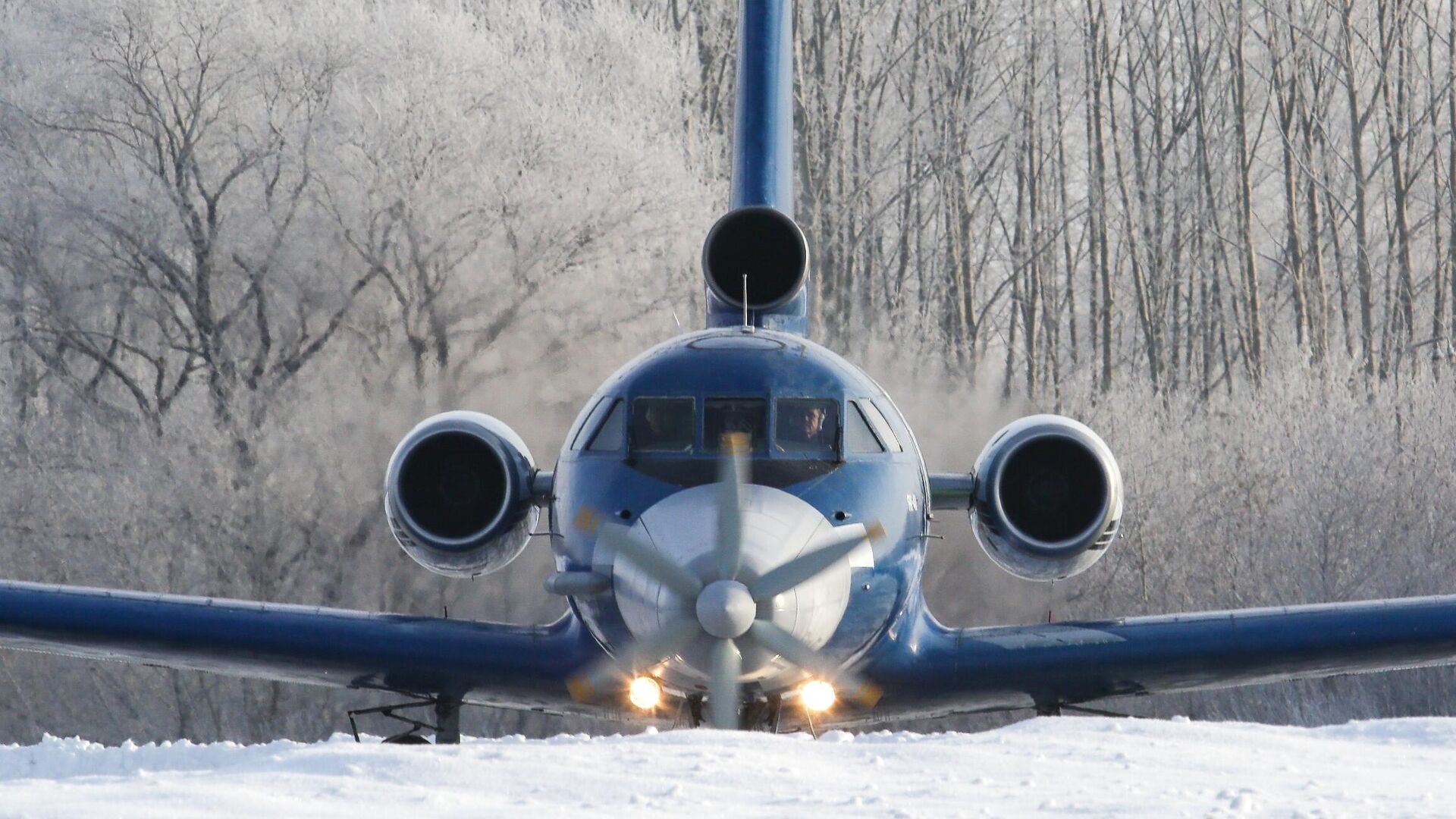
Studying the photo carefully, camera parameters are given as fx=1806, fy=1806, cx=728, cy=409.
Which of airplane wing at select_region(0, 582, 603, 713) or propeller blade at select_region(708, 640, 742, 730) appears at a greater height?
airplane wing at select_region(0, 582, 603, 713)

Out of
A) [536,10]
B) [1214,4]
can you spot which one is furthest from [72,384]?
[1214,4]

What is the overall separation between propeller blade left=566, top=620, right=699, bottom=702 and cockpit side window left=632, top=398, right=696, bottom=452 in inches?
44.7

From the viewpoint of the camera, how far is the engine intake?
39.1ft

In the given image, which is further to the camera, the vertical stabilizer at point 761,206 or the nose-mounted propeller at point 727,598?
the vertical stabilizer at point 761,206

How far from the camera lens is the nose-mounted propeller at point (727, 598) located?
322 inches

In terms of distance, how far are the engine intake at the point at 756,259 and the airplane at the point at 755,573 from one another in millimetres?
16

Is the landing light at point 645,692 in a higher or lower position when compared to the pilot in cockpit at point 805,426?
lower

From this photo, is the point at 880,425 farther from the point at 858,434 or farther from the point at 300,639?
the point at 300,639

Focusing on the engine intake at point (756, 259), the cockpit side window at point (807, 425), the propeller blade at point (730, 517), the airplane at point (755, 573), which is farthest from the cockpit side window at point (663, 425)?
the engine intake at point (756, 259)

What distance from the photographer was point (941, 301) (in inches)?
1727

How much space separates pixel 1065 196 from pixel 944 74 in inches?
155

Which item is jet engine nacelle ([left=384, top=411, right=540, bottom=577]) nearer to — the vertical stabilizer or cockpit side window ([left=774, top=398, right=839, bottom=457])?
the vertical stabilizer

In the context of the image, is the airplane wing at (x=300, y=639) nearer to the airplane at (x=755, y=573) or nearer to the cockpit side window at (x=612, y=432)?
the airplane at (x=755, y=573)

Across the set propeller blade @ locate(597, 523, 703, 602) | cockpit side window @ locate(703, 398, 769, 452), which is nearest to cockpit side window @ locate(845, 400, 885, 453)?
cockpit side window @ locate(703, 398, 769, 452)
